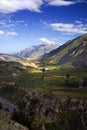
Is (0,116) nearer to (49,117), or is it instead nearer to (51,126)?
(51,126)

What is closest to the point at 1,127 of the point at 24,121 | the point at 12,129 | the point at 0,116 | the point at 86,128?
the point at 12,129

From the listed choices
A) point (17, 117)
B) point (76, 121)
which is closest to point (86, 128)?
point (76, 121)

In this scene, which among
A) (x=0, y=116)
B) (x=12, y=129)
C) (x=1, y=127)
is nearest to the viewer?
(x=1, y=127)

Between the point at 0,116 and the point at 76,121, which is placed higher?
the point at 0,116

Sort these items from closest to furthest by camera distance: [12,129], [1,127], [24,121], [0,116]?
1. [1,127]
2. [12,129]
3. [0,116]
4. [24,121]

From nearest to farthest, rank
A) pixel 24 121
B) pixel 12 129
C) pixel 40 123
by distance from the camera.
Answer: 1. pixel 12 129
2. pixel 24 121
3. pixel 40 123

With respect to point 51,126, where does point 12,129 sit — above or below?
above

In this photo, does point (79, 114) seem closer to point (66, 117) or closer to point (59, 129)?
point (66, 117)

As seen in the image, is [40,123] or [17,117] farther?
[40,123]

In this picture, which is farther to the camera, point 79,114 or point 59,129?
point 79,114
